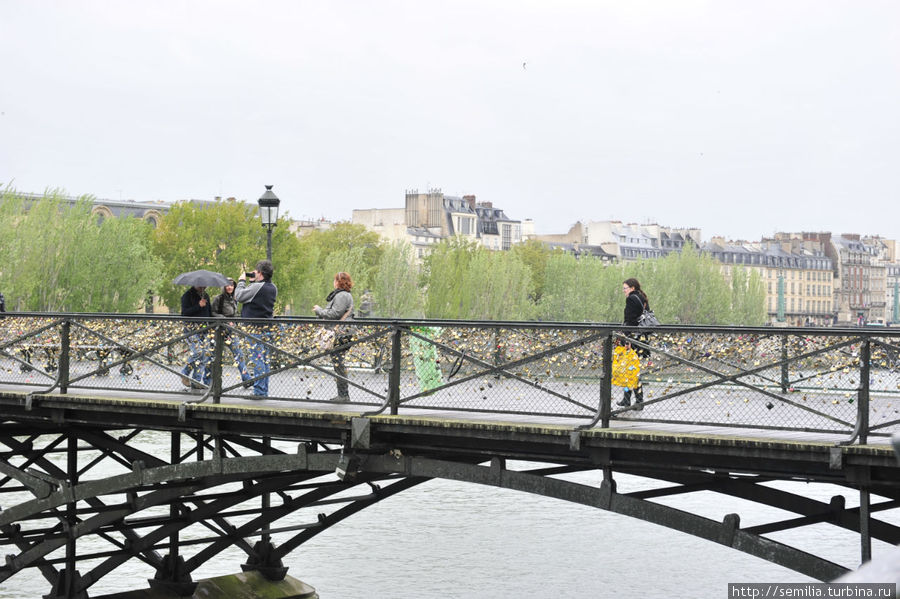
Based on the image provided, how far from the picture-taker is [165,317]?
47.8ft

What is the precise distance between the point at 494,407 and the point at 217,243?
5355cm

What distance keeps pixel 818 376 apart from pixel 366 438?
428 centimetres

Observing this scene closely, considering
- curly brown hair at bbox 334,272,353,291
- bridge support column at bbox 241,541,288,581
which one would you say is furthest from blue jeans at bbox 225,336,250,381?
bridge support column at bbox 241,541,288,581

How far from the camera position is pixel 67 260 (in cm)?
5275

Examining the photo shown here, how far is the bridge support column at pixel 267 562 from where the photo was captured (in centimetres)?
2027

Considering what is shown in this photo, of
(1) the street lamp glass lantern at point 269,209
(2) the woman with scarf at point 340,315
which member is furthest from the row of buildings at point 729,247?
(2) the woman with scarf at point 340,315

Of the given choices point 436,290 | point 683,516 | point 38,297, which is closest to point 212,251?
point 38,297

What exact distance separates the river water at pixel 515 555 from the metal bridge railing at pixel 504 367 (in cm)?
783

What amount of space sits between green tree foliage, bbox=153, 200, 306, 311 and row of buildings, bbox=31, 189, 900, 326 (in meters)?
61.5

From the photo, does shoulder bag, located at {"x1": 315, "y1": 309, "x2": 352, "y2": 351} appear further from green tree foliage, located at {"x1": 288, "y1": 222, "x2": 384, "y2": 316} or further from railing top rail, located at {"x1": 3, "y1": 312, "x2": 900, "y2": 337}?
green tree foliage, located at {"x1": 288, "y1": 222, "x2": 384, "y2": 316}

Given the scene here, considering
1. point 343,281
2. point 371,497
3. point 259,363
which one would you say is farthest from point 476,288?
point 259,363

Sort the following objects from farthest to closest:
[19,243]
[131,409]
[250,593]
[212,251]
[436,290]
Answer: [436,290], [212,251], [19,243], [250,593], [131,409]

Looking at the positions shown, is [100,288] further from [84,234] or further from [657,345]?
[657,345]

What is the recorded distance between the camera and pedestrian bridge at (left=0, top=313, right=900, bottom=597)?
1055 centimetres
